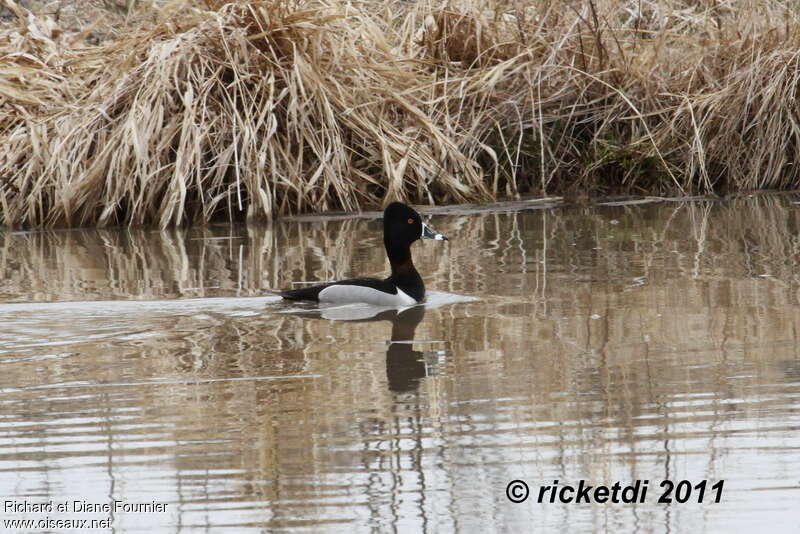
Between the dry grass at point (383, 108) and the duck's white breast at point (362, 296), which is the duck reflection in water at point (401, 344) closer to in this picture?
the duck's white breast at point (362, 296)

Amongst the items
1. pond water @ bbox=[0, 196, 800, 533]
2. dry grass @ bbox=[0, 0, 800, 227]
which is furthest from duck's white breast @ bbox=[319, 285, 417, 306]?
dry grass @ bbox=[0, 0, 800, 227]

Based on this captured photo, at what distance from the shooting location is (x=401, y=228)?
27.9 ft

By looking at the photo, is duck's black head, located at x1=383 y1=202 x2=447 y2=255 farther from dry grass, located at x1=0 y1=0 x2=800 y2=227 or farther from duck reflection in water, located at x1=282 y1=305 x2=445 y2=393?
dry grass, located at x1=0 y1=0 x2=800 y2=227

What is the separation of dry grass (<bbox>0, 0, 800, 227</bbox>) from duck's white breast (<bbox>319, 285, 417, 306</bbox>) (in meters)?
3.94

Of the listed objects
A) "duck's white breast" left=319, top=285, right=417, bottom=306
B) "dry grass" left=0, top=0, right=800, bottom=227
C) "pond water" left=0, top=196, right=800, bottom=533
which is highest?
"dry grass" left=0, top=0, right=800, bottom=227

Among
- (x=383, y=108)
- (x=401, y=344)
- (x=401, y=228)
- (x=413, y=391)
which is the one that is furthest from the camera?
(x=383, y=108)

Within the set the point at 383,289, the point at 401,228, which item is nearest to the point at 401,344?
the point at 383,289

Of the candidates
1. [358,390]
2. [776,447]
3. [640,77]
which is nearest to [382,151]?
[640,77]

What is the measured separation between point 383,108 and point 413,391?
7542mm

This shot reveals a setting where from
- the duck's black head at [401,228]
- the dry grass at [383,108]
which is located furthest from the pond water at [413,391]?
the dry grass at [383,108]

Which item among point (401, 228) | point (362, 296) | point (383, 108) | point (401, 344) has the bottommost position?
point (401, 344)

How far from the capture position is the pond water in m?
3.96

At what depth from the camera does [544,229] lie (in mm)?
11086

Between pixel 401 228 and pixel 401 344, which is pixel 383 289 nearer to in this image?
pixel 401 228
